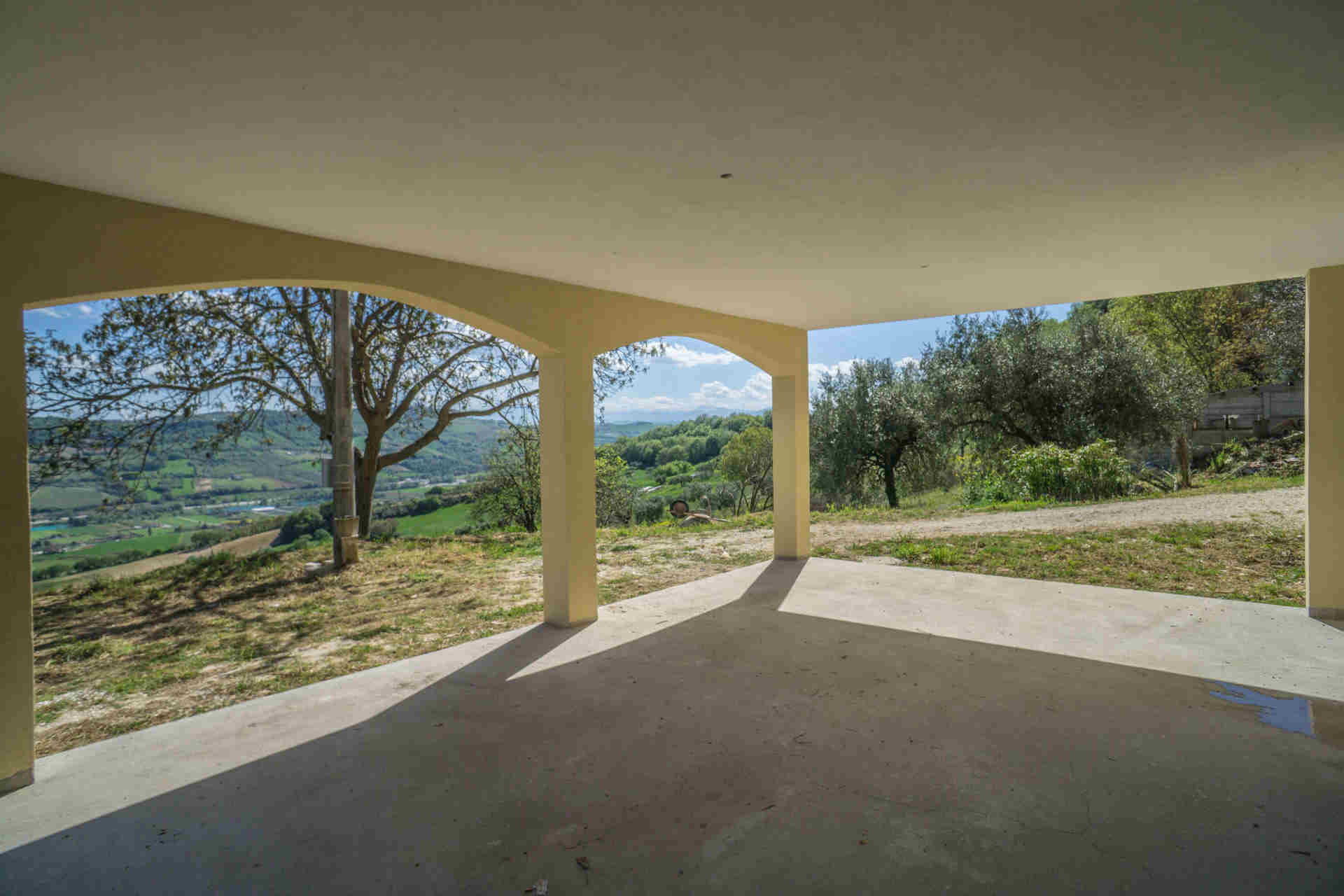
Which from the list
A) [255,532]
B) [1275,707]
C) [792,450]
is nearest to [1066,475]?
[792,450]

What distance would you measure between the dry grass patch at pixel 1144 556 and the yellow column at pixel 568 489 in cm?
366

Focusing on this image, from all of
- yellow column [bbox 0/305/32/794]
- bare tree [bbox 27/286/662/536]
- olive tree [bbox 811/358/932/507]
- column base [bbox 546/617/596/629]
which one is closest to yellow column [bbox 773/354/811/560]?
bare tree [bbox 27/286/662/536]

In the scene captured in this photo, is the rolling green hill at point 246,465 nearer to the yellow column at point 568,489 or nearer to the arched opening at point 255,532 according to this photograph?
the arched opening at point 255,532

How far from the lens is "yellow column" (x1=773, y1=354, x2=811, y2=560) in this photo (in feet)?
23.6

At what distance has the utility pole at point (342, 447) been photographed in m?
7.48

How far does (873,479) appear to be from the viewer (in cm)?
1373

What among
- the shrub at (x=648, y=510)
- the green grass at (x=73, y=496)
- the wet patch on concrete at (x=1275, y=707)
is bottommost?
the shrub at (x=648, y=510)

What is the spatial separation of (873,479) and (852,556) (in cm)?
668

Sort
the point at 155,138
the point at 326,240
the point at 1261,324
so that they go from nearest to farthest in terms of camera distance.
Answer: the point at 155,138 < the point at 326,240 < the point at 1261,324

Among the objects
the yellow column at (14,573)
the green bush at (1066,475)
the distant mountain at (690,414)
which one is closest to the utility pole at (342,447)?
the yellow column at (14,573)

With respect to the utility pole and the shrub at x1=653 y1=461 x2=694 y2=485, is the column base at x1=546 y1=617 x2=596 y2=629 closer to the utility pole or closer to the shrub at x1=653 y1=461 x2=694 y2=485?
the utility pole

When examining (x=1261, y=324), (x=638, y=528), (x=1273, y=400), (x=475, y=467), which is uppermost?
(x=1261, y=324)

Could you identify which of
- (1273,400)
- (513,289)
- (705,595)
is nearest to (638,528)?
(705,595)

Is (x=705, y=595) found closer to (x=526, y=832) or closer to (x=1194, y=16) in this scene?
(x=526, y=832)
